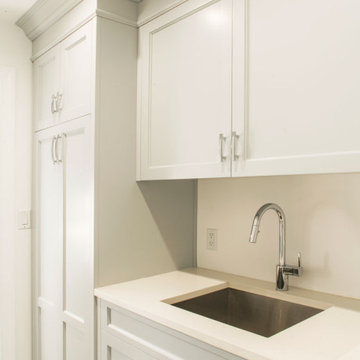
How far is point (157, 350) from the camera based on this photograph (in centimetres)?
132

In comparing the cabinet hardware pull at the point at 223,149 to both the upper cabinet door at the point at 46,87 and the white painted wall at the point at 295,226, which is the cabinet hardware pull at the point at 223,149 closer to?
the white painted wall at the point at 295,226

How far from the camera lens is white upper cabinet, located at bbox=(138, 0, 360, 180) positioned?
43.7 inches

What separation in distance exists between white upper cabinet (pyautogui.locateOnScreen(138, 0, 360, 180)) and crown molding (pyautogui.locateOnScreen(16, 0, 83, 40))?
42 centimetres

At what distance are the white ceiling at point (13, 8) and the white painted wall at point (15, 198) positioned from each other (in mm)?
80

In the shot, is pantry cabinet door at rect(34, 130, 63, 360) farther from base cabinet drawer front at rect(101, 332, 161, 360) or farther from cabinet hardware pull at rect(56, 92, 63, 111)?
base cabinet drawer front at rect(101, 332, 161, 360)

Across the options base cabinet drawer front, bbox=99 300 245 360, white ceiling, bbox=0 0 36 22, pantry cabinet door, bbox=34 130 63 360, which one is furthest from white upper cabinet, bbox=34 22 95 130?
base cabinet drawer front, bbox=99 300 245 360

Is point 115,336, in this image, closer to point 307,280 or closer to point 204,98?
point 307,280

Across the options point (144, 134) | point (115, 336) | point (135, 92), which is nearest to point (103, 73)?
point (135, 92)

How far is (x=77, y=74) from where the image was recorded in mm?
1822

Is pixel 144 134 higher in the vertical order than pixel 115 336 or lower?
higher

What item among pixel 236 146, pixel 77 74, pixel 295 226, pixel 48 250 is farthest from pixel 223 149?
pixel 48 250

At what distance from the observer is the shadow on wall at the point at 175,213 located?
6.18ft

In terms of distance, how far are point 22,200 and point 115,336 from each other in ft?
3.47

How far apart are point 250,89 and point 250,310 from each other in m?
0.91
